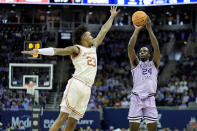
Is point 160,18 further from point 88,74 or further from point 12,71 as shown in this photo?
point 88,74

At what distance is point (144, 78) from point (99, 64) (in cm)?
2140

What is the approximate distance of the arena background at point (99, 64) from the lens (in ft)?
71.1

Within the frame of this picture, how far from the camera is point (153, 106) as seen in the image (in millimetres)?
8312

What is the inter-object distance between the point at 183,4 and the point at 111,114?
9677mm

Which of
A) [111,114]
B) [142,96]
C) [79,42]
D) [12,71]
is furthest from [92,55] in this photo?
[111,114]

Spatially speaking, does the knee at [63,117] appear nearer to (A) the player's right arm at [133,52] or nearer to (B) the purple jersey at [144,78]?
(B) the purple jersey at [144,78]

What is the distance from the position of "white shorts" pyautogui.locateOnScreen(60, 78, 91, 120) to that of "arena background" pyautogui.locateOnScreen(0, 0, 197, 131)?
10.0m

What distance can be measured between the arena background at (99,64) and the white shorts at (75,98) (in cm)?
1001

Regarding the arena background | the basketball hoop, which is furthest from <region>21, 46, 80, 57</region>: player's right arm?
the basketball hoop

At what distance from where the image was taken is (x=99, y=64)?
2975cm

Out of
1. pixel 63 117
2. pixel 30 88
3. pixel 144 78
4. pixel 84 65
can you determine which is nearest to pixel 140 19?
pixel 144 78

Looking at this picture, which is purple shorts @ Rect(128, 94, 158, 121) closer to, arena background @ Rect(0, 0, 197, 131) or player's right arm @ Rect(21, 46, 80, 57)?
player's right arm @ Rect(21, 46, 80, 57)

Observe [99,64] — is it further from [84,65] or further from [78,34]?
[84,65]

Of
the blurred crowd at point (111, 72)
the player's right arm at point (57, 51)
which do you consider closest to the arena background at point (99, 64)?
the blurred crowd at point (111, 72)
